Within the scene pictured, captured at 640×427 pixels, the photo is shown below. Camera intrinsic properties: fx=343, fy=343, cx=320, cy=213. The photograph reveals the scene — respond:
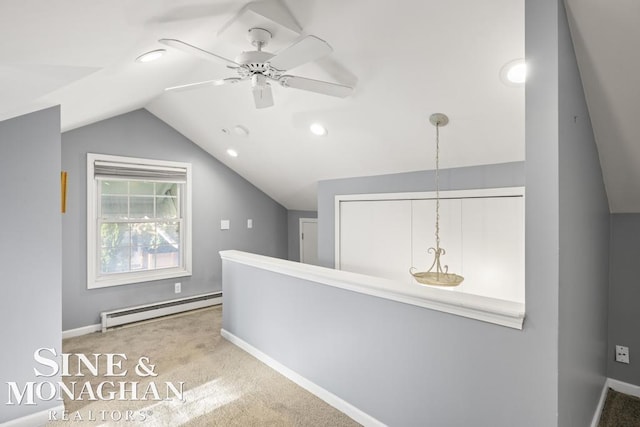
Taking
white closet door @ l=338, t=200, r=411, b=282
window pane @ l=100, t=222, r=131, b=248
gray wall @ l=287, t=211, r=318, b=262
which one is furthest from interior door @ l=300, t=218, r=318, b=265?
window pane @ l=100, t=222, r=131, b=248

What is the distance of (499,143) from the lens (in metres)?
2.60

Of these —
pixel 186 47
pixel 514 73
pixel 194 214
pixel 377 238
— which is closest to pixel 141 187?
pixel 194 214

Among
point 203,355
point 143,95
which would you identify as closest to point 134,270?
point 203,355

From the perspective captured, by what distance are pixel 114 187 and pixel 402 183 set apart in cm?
332

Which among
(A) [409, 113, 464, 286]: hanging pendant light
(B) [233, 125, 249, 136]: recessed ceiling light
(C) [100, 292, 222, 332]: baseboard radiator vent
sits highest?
(B) [233, 125, 249, 136]: recessed ceiling light

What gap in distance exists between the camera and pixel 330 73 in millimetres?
2553

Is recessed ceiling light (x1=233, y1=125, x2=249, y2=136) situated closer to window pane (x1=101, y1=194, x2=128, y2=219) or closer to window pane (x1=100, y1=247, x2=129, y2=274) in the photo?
window pane (x1=101, y1=194, x2=128, y2=219)

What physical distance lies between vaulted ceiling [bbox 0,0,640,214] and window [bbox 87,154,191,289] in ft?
2.41

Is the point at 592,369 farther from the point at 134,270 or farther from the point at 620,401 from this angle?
the point at 134,270

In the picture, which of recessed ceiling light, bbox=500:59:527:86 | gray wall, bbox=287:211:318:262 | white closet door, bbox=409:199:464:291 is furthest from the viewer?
gray wall, bbox=287:211:318:262

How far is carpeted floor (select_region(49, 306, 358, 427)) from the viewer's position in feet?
7.43

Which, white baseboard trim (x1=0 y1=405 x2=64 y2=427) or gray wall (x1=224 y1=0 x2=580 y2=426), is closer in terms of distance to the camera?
gray wall (x1=224 y1=0 x2=580 y2=426)

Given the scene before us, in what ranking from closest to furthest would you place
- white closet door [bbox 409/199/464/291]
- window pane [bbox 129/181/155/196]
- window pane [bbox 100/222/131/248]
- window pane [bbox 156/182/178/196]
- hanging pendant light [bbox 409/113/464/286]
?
hanging pendant light [bbox 409/113/464/286]
white closet door [bbox 409/199/464/291]
window pane [bbox 100/222/131/248]
window pane [bbox 129/181/155/196]
window pane [bbox 156/182/178/196]

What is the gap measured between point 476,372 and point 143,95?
11.4ft
